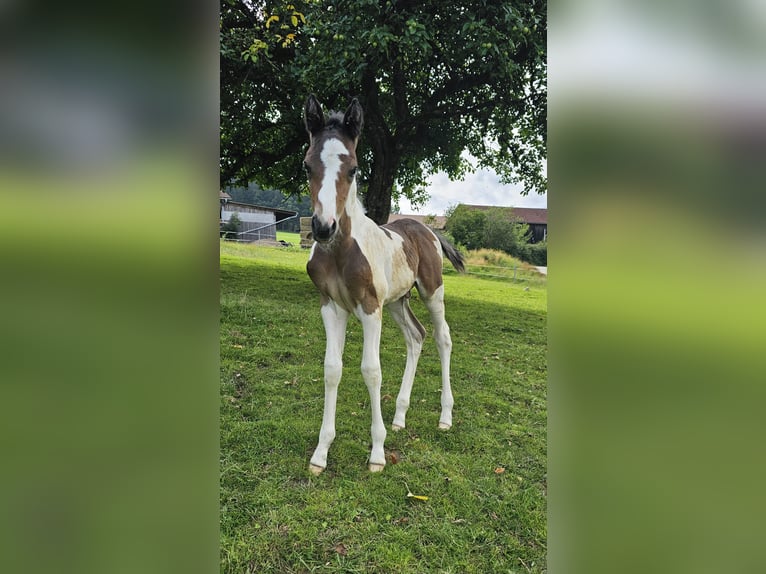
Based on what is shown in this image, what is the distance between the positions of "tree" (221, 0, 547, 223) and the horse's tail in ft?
5.69

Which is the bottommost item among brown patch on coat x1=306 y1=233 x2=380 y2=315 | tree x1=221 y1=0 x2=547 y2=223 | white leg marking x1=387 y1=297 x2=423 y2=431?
white leg marking x1=387 y1=297 x2=423 y2=431

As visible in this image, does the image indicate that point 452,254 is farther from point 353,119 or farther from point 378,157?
point 378,157

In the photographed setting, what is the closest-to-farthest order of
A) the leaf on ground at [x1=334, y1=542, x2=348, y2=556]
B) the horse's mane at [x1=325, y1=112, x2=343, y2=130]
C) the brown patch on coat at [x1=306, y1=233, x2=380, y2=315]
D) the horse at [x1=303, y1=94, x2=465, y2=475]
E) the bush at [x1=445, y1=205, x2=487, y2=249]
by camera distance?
the leaf on ground at [x1=334, y1=542, x2=348, y2=556], the horse at [x1=303, y1=94, x2=465, y2=475], the horse's mane at [x1=325, y1=112, x2=343, y2=130], the brown patch on coat at [x1=306, y1=233, x2=380, y2=315], the bush at [x1=445, y1=205, x2=487, y2=249]

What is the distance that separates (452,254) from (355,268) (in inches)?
65.6

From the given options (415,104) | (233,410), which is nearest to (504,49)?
(415,104)

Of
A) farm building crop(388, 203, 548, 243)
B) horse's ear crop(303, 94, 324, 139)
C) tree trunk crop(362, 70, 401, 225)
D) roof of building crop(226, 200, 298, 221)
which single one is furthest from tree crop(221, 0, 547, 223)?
farm building crop(388, 203, 548, 243)

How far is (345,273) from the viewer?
9.23ft

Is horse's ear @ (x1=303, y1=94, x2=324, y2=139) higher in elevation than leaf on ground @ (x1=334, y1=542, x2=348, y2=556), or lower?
higher

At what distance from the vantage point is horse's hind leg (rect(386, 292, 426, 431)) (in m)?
3.68

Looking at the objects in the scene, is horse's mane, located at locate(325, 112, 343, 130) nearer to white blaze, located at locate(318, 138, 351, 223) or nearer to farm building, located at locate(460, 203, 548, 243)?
white blaze, located at locate(318, 138, 351, 223)

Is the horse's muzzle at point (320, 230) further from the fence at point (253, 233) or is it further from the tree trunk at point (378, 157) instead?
the fence at point (253, 233)

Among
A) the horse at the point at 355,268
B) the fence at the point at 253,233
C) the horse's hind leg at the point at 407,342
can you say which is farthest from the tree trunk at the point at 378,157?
the fence at the point at 253,233
